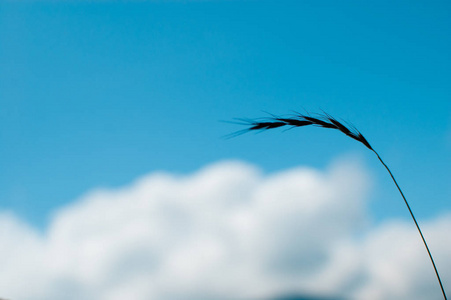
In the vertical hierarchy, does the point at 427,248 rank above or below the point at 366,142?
below

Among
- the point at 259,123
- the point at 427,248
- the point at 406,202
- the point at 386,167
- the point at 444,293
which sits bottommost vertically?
the point at 444,293

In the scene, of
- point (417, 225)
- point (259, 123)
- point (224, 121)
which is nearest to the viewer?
point (224, 121)

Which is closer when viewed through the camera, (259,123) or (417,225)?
(417,225)

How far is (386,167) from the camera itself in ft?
10.2

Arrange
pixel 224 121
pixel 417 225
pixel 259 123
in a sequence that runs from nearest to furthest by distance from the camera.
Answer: pixel 224 121
pixel 417 225
pixel 259 123

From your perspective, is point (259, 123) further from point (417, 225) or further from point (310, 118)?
Answer: point (417, 225)

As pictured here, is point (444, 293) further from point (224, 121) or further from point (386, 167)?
point (224, 121)

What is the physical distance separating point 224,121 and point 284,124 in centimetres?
61

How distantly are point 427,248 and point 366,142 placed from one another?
0.83 meters

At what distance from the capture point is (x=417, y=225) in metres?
2.89

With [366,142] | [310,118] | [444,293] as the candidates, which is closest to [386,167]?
[366,142]

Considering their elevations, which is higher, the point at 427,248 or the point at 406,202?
the point at 406,202

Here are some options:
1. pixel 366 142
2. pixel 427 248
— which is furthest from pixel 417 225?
pixel 366 142

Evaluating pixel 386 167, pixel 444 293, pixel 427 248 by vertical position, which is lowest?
pixel 444 293
